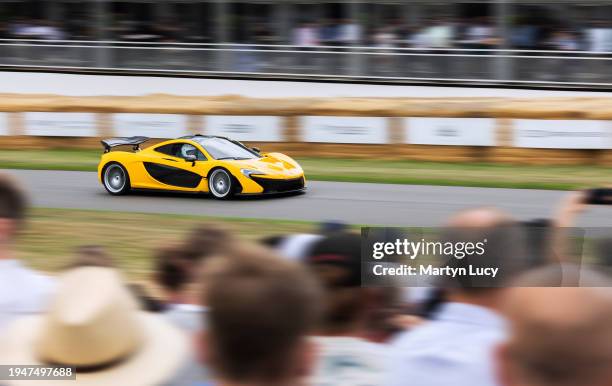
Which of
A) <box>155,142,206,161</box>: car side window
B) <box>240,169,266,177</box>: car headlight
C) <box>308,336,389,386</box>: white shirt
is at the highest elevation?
<box>308,336,389,386</box>: white shirt

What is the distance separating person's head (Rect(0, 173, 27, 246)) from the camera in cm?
370

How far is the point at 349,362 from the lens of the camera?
3.23 meters

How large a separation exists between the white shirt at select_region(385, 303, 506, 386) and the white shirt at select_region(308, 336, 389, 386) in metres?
0.05

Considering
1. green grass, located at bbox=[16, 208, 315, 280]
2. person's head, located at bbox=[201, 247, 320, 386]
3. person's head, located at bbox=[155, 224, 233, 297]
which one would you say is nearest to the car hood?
green grass, located at bbox=[16, 208, 315, 280]

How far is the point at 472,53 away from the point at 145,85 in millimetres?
9070

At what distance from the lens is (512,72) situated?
78.7 ft

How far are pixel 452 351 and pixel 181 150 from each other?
460 inches

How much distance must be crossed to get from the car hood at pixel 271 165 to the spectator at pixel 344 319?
10.5 metres

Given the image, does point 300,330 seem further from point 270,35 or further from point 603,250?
point 270,35

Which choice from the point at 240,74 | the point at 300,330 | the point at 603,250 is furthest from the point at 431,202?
the point at 240,74

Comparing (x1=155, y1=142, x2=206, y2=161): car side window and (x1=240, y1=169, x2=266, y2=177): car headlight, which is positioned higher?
(x1=155, y1=142, x2=206, y2=161): car side window

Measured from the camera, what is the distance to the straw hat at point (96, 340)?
114 inches

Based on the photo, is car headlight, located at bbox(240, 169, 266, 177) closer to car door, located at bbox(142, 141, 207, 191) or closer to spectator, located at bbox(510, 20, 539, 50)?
car door, located at bbox(142, 141, 207, 191)

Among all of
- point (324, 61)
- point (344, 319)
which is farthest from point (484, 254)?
point (324, 61)
